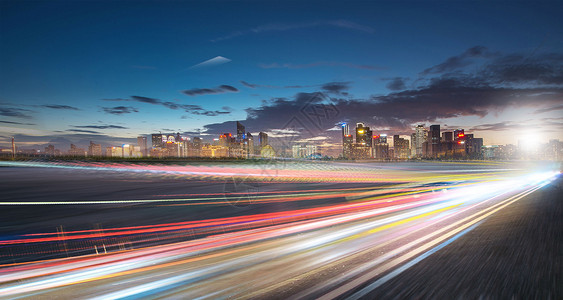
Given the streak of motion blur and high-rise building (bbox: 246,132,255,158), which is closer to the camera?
the streak of motion blur

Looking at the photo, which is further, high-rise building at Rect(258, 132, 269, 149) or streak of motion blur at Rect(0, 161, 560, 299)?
high-rise building at Rect(258, 132, 269, 149)

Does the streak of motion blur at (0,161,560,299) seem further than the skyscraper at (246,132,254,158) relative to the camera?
No

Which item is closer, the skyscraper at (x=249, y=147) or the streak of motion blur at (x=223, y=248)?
the streak of motion blur at (x=223, y=248)

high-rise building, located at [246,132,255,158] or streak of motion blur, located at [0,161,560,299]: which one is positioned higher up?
high-rise building, located at [246,132,255,158]

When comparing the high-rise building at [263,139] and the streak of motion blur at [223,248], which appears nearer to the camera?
the streak of motion blur at [223,248]

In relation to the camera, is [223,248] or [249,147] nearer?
[223,248]

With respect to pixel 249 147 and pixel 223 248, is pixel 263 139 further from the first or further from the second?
pixel 223 248

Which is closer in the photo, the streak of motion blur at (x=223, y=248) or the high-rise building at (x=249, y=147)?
the streak of motion blur at (x=223, y=248)

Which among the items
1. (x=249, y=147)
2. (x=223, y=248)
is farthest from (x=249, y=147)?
(x=223, y=248)

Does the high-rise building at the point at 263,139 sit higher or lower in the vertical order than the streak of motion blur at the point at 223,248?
higher

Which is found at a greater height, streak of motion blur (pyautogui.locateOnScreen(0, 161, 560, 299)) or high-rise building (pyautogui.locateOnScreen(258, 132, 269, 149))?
high-rise building (pyautogui.locateOnScreen(258, 132, 269, 149))

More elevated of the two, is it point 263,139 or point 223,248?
point 263,139

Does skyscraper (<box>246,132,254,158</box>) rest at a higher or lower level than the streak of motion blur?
higher

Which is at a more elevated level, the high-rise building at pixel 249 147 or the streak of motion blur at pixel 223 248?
the high-rise building at pixel 249 147
